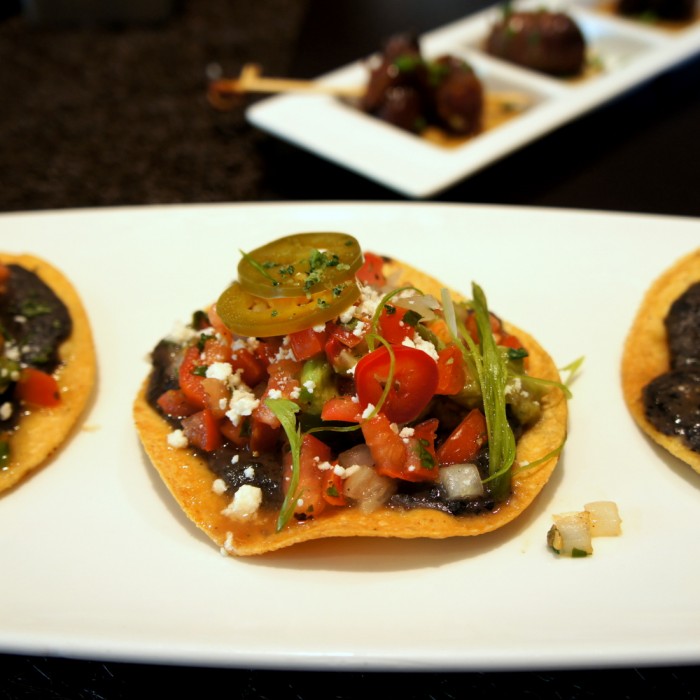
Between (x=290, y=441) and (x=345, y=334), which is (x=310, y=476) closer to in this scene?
(x=290, y=441)

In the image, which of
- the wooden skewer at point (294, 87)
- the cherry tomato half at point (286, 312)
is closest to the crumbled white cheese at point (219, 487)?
the cherry tomato half at point (286, 312)

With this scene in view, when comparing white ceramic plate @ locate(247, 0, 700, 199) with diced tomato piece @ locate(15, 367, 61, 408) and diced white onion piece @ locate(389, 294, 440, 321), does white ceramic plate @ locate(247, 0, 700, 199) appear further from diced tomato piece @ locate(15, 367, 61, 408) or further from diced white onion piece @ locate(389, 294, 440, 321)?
diced tomato piece @ locate(15, 367, 61, 408)

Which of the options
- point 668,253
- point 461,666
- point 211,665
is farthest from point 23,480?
point 668,253

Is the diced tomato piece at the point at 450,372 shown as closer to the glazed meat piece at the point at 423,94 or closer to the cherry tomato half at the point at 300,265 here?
the cherry tomato half at the point at 300,265

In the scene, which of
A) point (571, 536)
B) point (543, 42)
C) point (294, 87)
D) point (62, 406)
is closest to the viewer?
point (571, 536)

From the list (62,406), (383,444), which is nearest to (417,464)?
(383,444)

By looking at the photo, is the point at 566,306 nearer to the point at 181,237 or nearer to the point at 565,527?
the point at 565,527

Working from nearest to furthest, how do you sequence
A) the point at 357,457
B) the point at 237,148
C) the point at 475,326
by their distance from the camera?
the point at 357,457
the point at 475,326
the point at 237,148
